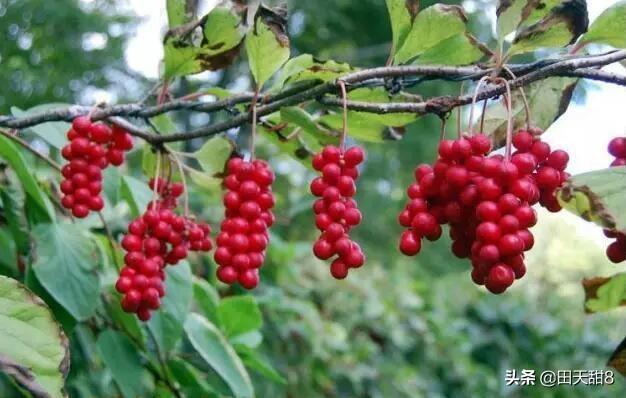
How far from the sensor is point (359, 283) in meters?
3.26

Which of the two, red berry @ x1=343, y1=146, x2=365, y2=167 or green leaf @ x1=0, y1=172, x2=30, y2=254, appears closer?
red berry @ x1=343, y1=146, x2=365, y2=167

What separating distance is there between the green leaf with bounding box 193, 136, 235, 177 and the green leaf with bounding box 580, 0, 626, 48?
1.41 ft

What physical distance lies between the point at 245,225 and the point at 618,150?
14.6 inches

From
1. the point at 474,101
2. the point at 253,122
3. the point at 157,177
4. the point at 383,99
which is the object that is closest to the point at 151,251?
the point at 157,177

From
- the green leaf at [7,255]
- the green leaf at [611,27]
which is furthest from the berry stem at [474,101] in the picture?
the green leaf at [7,255]

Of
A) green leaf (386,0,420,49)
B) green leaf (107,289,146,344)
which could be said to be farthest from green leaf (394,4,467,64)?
green leaf (107,289,146,344)

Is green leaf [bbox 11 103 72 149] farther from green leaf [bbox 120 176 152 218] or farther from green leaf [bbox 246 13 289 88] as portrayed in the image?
green leaf [bbox 246 13 289 88]

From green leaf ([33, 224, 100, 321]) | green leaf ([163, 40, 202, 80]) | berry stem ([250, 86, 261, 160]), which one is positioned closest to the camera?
berry stem ([250, 86, 261, 160])

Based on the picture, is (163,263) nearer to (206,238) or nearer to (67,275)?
(206,238)

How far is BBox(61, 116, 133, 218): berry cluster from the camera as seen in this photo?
3.13 feet

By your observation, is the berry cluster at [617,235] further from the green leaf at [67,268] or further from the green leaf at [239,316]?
the green leaf at [239,316]

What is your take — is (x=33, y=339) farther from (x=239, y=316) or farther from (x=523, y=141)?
(x=239, y=316)

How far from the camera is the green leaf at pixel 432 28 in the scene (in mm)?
833

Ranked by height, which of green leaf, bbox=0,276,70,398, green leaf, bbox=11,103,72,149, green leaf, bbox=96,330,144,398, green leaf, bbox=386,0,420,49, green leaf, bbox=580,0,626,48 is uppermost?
green leaf, bbox=11,103,72,149
